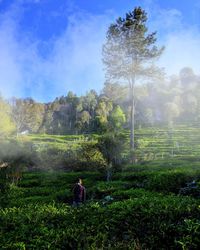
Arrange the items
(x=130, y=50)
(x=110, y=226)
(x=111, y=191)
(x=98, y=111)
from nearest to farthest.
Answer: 1. (x=110, y=226)
2. (x=111, y=191)
3. (x=130, y=50)
4. (x=98, y=111)

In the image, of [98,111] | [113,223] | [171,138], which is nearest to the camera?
[113,223]

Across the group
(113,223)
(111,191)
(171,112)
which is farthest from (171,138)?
(113,223)

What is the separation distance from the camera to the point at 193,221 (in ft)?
38.5

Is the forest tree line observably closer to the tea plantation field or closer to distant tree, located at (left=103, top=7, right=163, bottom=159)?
distant tree, located at (left=103, top=7, right=163, bottom=159)

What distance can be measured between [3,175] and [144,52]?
2168 centimetres

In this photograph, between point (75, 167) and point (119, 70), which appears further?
point (119, 70)

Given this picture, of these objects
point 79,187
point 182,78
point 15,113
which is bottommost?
point 79,187

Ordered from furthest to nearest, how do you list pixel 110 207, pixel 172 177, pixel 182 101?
pixel 182 101 → pixel 172 177 → pixel 110 207

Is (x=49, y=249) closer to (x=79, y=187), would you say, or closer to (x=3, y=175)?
(x=79, y=187)

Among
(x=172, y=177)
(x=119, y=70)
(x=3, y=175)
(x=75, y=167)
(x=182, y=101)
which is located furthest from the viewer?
(x=182, y=101)

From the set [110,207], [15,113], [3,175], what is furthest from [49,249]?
[15,113]

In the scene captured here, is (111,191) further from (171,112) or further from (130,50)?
(171,112)

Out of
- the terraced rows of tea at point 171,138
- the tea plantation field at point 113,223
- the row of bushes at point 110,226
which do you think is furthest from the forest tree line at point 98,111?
the row of bushes at point 110,226

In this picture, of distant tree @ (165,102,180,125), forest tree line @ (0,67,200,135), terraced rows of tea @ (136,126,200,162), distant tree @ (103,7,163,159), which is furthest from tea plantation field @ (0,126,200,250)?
distant tree @ (165,102,180,125)
